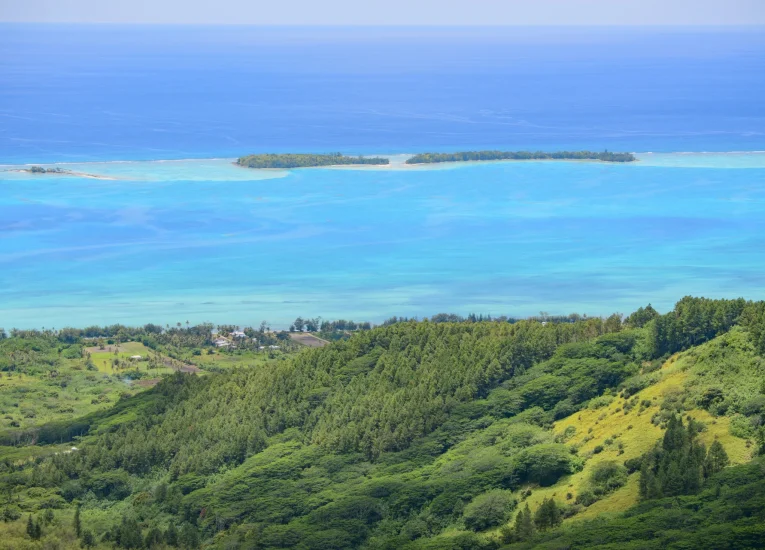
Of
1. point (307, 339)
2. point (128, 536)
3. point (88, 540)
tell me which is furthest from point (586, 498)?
point (307, 339)

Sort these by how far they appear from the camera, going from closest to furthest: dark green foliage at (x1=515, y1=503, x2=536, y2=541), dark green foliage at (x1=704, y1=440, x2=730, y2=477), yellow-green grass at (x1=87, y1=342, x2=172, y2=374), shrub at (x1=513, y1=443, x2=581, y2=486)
Result: dark green foliage at (x1=515, y1=503, x2=536, y2=541), dark green foliage at (x1=704, y1=440, x2=730, y2=477), shrub at (x1=513, y1=443, x2=581, y2=486), yellow-green grass at (x1=87, y1=342, x2=172, y2=374)

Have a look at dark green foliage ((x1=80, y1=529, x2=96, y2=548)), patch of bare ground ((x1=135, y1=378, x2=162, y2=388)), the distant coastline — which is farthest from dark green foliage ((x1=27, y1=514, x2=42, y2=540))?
the distant coastline

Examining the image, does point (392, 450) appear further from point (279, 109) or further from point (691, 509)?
point (279, 109)

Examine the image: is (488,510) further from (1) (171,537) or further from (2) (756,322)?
(2) (756,322)

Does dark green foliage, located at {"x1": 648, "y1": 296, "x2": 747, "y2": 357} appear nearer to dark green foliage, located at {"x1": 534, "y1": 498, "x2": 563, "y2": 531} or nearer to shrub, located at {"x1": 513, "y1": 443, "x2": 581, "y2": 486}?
shrub, located at {"x1": 513, "y1": 443, "x2": 581, "y2": 486}

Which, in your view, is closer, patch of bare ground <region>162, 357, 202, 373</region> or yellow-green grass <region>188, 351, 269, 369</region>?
patch of bare ground <region>162, 357, 202, 373</region>

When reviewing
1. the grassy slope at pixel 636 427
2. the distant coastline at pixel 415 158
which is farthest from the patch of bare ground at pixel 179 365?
the distant coastline at pixel 415 158

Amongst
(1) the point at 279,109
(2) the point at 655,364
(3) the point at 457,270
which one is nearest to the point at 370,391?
(2) the point at 655,364
